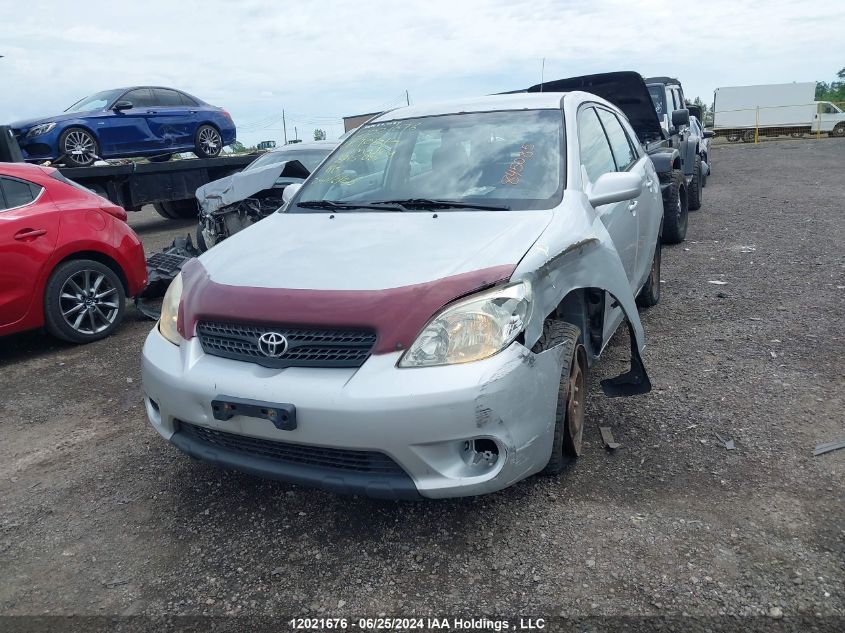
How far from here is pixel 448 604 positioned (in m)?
2.35

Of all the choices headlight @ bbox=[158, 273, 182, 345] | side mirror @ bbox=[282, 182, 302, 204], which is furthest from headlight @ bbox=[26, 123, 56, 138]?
headlight @ bbox=[158, 273, 182, 345]

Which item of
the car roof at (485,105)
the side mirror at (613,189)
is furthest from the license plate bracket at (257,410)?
the car roof at (485,105)

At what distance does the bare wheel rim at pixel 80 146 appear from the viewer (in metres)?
10.3

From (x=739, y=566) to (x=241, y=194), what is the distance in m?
6.88

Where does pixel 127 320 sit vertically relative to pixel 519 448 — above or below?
below

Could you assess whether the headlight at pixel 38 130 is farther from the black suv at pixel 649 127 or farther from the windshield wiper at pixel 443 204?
the windshield wiper at pixel 443 204

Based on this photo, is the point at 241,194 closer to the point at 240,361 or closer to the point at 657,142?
the point at 657,142

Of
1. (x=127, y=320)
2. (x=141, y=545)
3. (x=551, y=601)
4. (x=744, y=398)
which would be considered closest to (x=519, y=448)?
(x=551, y=601)

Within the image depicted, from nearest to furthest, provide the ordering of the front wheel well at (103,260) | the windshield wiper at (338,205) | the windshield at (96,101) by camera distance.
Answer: the windshield wiper at (338,205)
the front wheel well at (103,260)
the windshield at (96,101)

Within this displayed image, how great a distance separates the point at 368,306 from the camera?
2486 millimetres

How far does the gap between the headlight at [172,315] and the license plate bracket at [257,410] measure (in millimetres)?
490

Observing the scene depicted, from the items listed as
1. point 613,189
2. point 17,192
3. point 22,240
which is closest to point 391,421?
point 613,189

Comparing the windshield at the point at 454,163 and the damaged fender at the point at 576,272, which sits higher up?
the windshield at the point at 454,163

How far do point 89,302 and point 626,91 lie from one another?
21.1 ft
